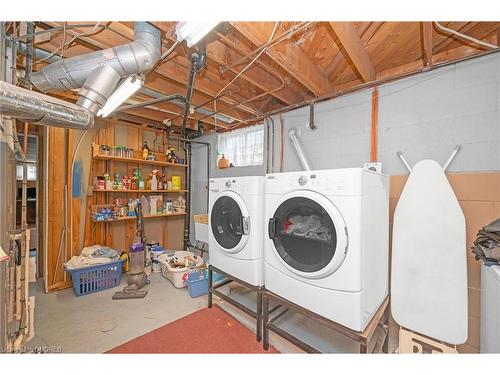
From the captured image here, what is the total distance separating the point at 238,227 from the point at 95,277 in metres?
2.07

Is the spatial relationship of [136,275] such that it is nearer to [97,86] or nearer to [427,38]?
[97,86]

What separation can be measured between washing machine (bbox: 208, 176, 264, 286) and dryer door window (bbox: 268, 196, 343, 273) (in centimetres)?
25

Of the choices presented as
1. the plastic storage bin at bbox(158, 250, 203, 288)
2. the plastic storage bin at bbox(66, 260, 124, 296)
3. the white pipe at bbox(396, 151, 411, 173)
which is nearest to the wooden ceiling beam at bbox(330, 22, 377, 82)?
the white pipe at bbox(396, 151, 411, 173)

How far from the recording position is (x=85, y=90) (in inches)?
63.8

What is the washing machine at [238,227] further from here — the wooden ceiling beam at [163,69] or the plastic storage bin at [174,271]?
the wooden ceiling beam at [163,69]

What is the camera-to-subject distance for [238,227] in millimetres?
2016

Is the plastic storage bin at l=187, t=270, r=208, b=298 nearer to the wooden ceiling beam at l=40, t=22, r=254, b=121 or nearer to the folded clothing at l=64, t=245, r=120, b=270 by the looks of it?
the folded clothing at l=64, t=245, r=120, b=270

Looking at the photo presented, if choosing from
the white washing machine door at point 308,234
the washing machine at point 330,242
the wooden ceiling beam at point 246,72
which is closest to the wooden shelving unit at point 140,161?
the wooden ceiling beam at point 246,72

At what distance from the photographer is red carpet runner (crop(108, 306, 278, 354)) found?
1689 millimetres

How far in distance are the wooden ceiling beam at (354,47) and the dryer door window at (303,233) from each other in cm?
113

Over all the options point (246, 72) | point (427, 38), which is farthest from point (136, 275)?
point (427, 38)

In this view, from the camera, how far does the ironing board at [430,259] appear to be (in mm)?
1496

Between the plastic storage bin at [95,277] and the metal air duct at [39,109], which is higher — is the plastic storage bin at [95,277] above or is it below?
below
